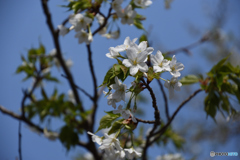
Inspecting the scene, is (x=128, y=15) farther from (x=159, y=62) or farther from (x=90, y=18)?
(x=159, y=62)

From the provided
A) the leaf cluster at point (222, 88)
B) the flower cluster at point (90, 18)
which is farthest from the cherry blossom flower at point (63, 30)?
the leaf cluster at point (222, 88)

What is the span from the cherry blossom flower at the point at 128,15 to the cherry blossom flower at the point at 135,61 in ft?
2.71

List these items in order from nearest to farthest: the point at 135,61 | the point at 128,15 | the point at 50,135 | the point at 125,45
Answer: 1. the point at 135,61
2. the point at 125,45
3. the point at 128,15
4. the point at 50,135

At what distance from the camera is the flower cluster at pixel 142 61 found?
1140 millimetres

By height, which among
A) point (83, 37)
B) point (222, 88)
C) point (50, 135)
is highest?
point (83, 37)

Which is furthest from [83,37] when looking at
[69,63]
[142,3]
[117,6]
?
[69,63]

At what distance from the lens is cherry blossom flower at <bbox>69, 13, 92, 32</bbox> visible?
178cm

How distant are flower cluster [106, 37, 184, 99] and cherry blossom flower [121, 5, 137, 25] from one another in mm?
722

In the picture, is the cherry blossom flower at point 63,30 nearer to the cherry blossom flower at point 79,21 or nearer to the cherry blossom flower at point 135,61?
the cherry blossom flower at point 79,21

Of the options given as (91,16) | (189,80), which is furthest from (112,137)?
(91,16)

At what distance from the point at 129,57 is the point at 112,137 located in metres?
0.43

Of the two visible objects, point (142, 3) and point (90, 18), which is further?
point (142, 3)

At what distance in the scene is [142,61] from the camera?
1.16 m

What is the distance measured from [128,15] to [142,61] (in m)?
0.87
